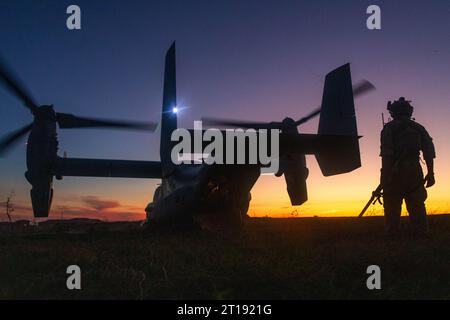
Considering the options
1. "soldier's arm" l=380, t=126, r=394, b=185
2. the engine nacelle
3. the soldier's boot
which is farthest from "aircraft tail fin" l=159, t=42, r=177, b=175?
the soldier's boot

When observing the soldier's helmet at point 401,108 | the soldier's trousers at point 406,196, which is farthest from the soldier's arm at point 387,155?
the soldier's helmet at point 401,108

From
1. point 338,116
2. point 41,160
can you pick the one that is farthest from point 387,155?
point 41,160

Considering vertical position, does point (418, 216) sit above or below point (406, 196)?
below

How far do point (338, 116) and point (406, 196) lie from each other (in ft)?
12.6

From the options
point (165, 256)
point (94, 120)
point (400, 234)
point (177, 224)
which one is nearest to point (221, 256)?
point (165, 256)

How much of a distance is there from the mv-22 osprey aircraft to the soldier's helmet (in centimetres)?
132

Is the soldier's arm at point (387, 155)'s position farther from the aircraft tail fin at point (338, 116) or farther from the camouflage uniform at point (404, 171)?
the aircraft tail fin at point (338, 116)

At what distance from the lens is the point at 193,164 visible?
14523 mm

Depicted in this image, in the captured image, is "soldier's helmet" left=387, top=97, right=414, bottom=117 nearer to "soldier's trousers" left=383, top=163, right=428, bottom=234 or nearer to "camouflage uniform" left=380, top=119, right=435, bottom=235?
"camouflage uniform" left=380, top=119, right=435, bottom=235

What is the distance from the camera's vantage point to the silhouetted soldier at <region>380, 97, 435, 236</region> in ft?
35.1

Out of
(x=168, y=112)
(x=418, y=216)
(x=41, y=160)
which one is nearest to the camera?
(x=418, y=216)

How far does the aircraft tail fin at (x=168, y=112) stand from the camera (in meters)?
16.5

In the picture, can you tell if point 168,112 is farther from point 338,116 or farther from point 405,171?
point 405,171
